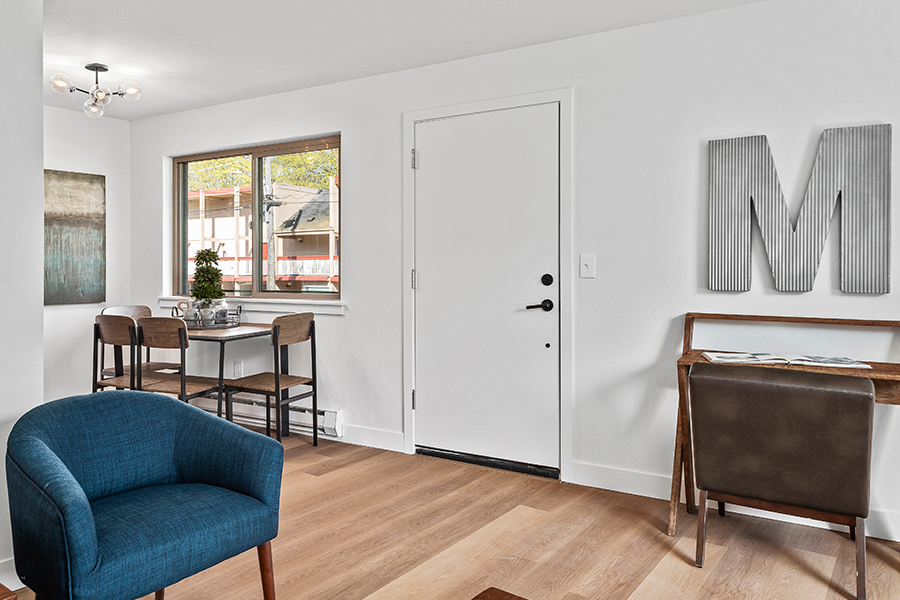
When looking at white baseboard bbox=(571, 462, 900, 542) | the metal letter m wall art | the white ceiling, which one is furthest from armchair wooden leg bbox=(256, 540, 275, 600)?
the white ceiling

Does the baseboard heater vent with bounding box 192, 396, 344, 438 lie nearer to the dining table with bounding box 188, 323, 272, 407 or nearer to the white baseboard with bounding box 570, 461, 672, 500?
the dining table with bounding box 188, 323, 272, 407

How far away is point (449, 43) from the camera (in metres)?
3.44

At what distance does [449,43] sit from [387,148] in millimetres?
799

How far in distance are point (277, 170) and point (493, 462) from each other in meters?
2.57

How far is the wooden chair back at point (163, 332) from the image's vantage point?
12.1 ft

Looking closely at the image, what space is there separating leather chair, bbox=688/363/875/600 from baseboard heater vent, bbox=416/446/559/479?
117 centimetres

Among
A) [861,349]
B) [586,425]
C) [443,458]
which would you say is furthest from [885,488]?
[443,458]

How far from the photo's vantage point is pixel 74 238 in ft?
16.1

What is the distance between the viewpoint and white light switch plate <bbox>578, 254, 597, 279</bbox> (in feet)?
10.9

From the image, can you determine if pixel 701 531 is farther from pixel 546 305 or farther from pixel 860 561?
pixel 546 305

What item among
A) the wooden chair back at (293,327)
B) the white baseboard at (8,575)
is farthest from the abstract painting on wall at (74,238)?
the white baseboard at (8,575)

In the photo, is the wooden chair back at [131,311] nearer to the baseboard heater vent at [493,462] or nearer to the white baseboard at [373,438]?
the white baseboard at [373,438]

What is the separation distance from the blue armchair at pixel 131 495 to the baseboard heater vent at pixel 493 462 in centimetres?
187

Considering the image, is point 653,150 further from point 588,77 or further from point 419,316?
point 419,316
